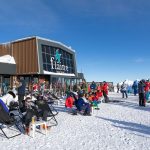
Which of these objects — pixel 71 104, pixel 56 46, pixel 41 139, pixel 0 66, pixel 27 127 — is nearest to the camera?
pixel 41 139

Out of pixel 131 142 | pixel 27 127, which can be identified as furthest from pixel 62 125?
pixel 131 142

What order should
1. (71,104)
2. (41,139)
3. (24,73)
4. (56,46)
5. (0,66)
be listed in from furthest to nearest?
1. (56,46)
2. (24,73)
3. (0,66)
4. (71,104)
5. (41,139)

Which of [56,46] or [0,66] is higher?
[56,46]

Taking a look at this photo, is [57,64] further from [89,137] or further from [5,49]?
[89,137]

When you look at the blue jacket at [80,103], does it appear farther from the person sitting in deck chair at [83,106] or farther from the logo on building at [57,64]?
the logo on building at [57,64]

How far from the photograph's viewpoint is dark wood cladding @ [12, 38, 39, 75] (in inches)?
1002

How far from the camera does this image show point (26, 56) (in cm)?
2592

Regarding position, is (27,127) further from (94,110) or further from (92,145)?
(94,110)

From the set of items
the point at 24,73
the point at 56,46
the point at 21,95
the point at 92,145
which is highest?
the point at 56,46

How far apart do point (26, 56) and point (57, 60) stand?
4210 millimetres

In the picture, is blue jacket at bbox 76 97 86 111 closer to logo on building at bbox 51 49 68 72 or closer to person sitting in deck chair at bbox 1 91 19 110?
person sitting in deck chair at bbox 1 91 19 110

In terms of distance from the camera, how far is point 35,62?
83.0 ft

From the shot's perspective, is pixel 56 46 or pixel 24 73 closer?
pixel 24 73

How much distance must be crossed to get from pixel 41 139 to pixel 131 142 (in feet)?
7.29
